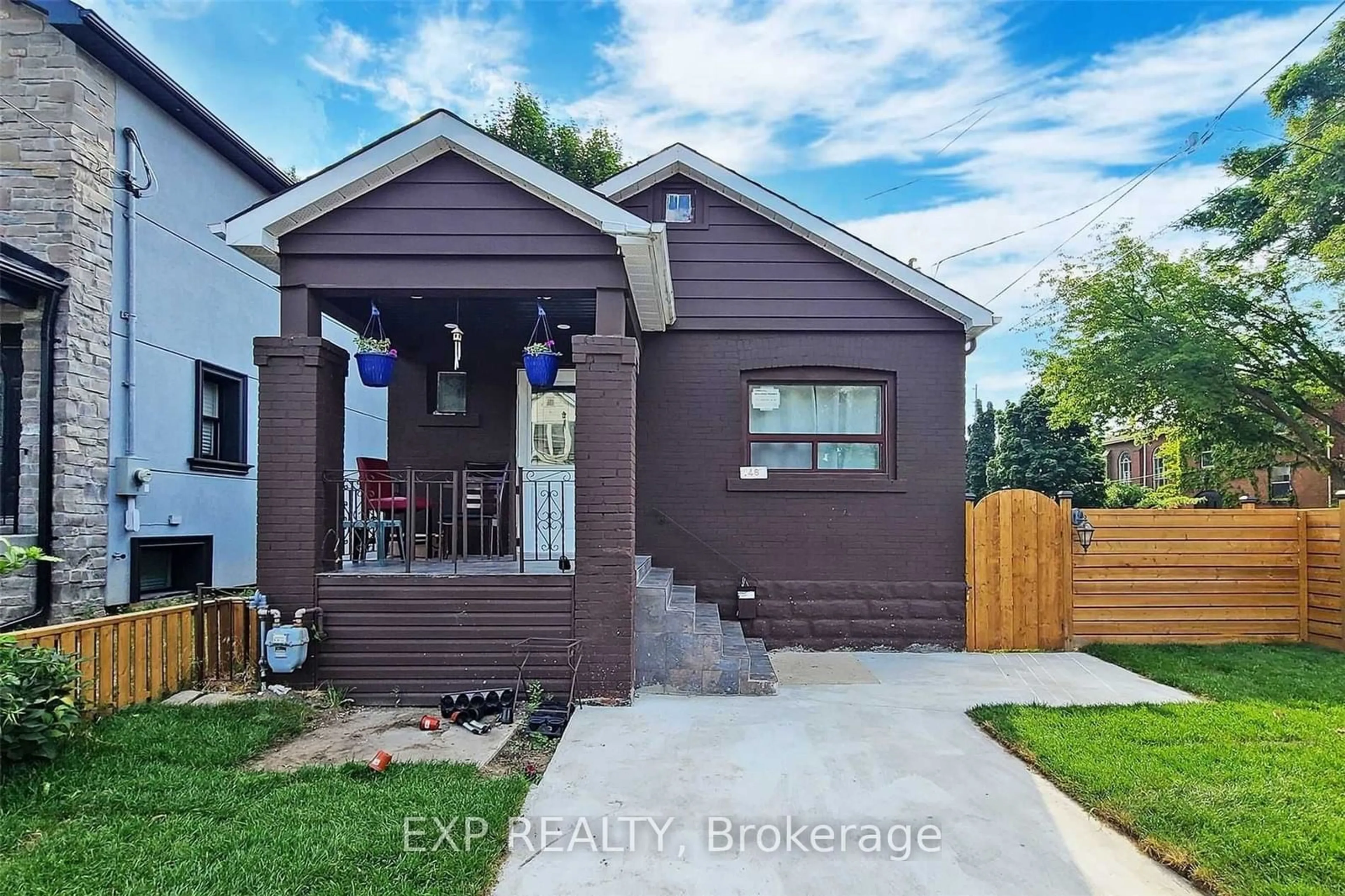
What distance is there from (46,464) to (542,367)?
14.2 ft

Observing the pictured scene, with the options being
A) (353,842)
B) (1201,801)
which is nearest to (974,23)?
(1201,801)

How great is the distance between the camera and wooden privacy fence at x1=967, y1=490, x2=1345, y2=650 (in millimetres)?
7266

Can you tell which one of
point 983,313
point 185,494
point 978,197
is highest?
point 978,197

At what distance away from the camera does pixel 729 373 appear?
7410 millimetres

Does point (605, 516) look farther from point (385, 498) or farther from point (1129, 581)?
point (1129, 581)

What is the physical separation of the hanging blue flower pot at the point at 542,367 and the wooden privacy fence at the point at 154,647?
2713 millimetres

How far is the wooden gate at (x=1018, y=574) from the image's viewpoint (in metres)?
7.26

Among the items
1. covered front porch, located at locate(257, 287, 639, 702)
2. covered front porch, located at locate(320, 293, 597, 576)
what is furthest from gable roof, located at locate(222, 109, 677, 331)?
covered front porch, located at locate(320, 293, 597, 576)

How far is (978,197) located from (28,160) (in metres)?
11.8

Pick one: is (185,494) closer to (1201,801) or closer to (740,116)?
(740,116)

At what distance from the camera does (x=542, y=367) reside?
234 inches

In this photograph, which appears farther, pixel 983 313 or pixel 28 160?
pixel 983 313

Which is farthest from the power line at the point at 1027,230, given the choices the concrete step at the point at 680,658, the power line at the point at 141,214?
the power line at the point at 141,214

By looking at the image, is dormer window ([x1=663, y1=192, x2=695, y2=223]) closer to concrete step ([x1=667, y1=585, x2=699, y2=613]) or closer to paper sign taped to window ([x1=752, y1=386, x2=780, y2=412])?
paper sign taped to window ([x1=752, y1=386, x2=780, y2=412])
